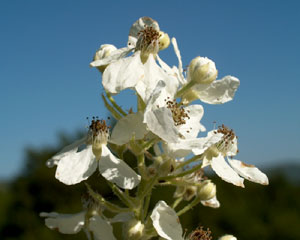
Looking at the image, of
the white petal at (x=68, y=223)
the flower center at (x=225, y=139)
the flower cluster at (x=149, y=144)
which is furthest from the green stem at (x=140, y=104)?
the white petal at (x=68, y=223)

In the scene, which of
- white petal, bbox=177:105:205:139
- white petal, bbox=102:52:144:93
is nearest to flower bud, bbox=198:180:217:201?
white petal, bbox=177:105:205:139

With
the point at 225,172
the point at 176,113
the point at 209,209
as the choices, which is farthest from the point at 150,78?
the point at 209,209

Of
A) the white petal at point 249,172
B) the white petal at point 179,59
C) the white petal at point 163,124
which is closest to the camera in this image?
the white petal at point 163,124

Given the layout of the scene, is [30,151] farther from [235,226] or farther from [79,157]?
[79,157]

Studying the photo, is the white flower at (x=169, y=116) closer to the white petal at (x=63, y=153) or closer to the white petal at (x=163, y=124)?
the white petal at (x=163, y=124)

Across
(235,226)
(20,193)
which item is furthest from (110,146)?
(20,193)

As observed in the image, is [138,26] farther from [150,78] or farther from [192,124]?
[192,124]

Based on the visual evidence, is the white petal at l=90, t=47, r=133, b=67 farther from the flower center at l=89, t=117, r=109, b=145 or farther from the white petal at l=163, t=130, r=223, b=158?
the white petal at l=163, t=130, r=223, b=158
